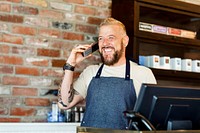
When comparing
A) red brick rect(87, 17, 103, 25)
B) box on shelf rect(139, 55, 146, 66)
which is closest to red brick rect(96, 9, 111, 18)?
red brick rect(87, 17, 103, 25)

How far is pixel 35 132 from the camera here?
9.20ft

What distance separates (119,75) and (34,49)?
2.77 ft

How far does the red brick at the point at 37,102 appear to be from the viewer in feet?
9.50

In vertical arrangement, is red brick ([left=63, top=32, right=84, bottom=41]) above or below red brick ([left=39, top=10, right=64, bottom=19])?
below

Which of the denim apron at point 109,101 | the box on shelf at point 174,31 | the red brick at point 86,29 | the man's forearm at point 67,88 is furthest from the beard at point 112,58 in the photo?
the box on shelf at point 174,31

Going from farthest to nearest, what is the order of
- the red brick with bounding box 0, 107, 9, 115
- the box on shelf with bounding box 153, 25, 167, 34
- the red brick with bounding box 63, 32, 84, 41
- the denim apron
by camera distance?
the box on shelf with bounding box 153, 25, 167, 34 < the red brick with bounding box 63, 32, 84, 41 < the red brick with bounding box 0, 107, 9, 115 < the denim apron

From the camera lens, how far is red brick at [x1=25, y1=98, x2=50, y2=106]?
114 inches

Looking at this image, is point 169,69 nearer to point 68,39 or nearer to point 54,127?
point 68,39

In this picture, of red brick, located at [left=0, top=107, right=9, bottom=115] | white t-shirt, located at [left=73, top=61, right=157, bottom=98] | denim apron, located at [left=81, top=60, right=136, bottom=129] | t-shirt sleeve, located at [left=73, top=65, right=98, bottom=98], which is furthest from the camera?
red brick, located at [left=0, top=107, right=9, bottom=115]

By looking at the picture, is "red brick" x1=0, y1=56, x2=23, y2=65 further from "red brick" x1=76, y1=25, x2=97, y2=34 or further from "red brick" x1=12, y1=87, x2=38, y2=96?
"red brick" x1=76, y1=25, x2=97, y2=34

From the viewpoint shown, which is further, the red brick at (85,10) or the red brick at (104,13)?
the red brick at (104,13)

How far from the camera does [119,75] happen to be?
8.23 feet

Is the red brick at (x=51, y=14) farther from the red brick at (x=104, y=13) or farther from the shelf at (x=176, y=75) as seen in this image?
the shelf at (x=176, y=75)

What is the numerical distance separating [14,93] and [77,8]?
0.96 m
